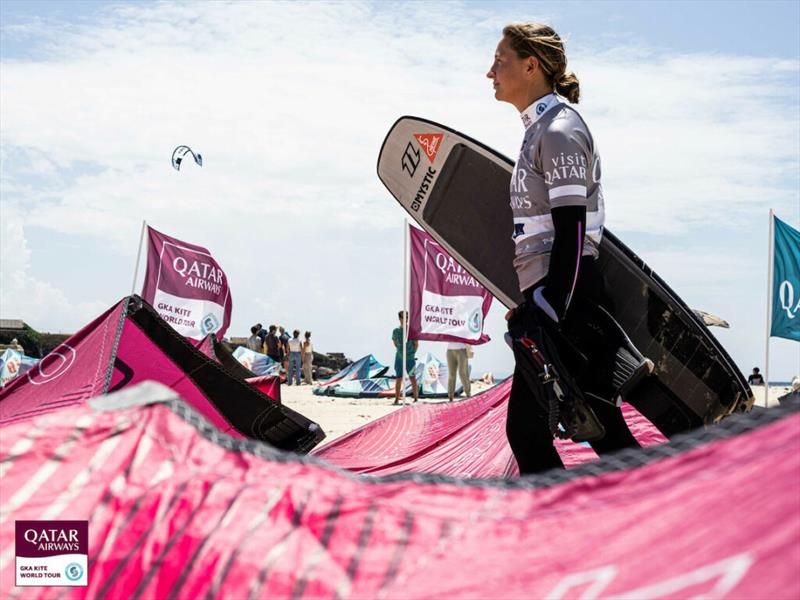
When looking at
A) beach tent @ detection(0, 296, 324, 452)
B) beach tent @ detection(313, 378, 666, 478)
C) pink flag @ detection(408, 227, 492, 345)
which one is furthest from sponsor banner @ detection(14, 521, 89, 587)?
pink flag @ detection(408, 227, 492, 345)

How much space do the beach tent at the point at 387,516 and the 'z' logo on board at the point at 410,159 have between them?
9.89 feet

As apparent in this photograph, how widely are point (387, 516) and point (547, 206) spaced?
1830mm

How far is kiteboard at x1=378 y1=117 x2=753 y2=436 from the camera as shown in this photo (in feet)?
11.3

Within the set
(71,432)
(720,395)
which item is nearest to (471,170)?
(720,395)

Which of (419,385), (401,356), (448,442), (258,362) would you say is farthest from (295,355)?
(448,442)

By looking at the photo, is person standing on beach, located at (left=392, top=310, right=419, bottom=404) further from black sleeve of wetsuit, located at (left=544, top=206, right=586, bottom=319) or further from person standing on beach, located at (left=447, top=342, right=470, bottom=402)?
black sleeve of wetsuit, located at (left=544, top=206, right=586, bottom=319)

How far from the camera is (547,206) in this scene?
303 centimetres

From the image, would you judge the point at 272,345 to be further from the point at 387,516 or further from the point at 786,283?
the point at 387,516

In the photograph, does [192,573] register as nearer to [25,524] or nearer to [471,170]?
[25,524]

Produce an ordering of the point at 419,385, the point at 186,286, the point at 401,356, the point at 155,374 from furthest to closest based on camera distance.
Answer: the point at 419,385 < the point at 401,356 < the point at 186,286 < the point at 155,374

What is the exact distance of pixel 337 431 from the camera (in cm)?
891

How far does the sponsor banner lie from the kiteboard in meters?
2.01

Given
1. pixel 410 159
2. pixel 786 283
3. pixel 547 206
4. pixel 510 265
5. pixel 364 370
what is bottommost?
pixel 364 370

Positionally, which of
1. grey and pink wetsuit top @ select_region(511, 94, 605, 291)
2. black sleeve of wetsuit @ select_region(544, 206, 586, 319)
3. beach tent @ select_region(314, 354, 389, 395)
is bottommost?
beach tent @ select_region(314, 354, 389, 395)
